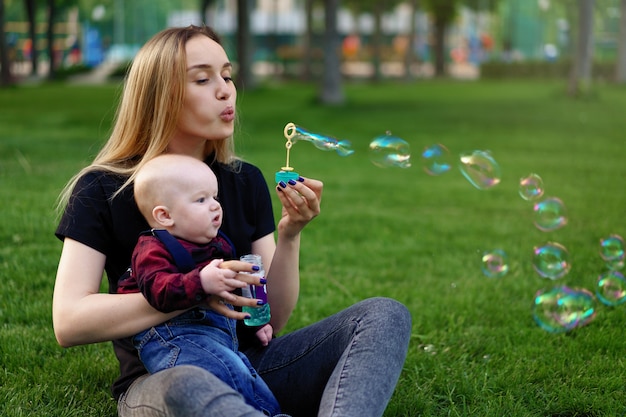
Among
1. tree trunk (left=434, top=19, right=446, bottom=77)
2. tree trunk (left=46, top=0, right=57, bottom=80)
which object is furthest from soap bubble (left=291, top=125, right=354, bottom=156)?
tree trunk (left=434, top=19, right=446, bottom=77)

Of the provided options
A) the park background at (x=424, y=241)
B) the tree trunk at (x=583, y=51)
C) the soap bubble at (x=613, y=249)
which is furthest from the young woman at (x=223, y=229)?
the tree trunk at (x=583, y=51)

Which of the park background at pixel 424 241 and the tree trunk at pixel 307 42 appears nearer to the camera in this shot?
the park background at pixel 424 241

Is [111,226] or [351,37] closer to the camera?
[111,226]

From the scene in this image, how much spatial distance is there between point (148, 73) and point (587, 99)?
61.9ft

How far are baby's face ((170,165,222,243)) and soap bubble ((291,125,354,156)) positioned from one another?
16.6 inches

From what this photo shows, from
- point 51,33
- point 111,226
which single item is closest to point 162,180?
point 111,226

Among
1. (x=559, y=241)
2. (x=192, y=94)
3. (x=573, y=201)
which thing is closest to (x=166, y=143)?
(x=192, y=94)

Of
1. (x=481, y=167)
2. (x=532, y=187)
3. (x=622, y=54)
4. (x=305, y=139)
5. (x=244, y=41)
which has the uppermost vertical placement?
(x=305, y=139)

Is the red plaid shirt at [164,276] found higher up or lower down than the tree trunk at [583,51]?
higher up

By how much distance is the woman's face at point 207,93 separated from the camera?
2412 millimetres

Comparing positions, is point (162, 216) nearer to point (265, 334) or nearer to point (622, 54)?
point (265, 334)

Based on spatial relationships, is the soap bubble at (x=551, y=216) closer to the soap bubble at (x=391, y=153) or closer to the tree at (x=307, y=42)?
the soap bubble at (x=391, y=153)

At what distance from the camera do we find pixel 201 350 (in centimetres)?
224

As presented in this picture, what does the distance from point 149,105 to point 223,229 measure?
42 centimetres
